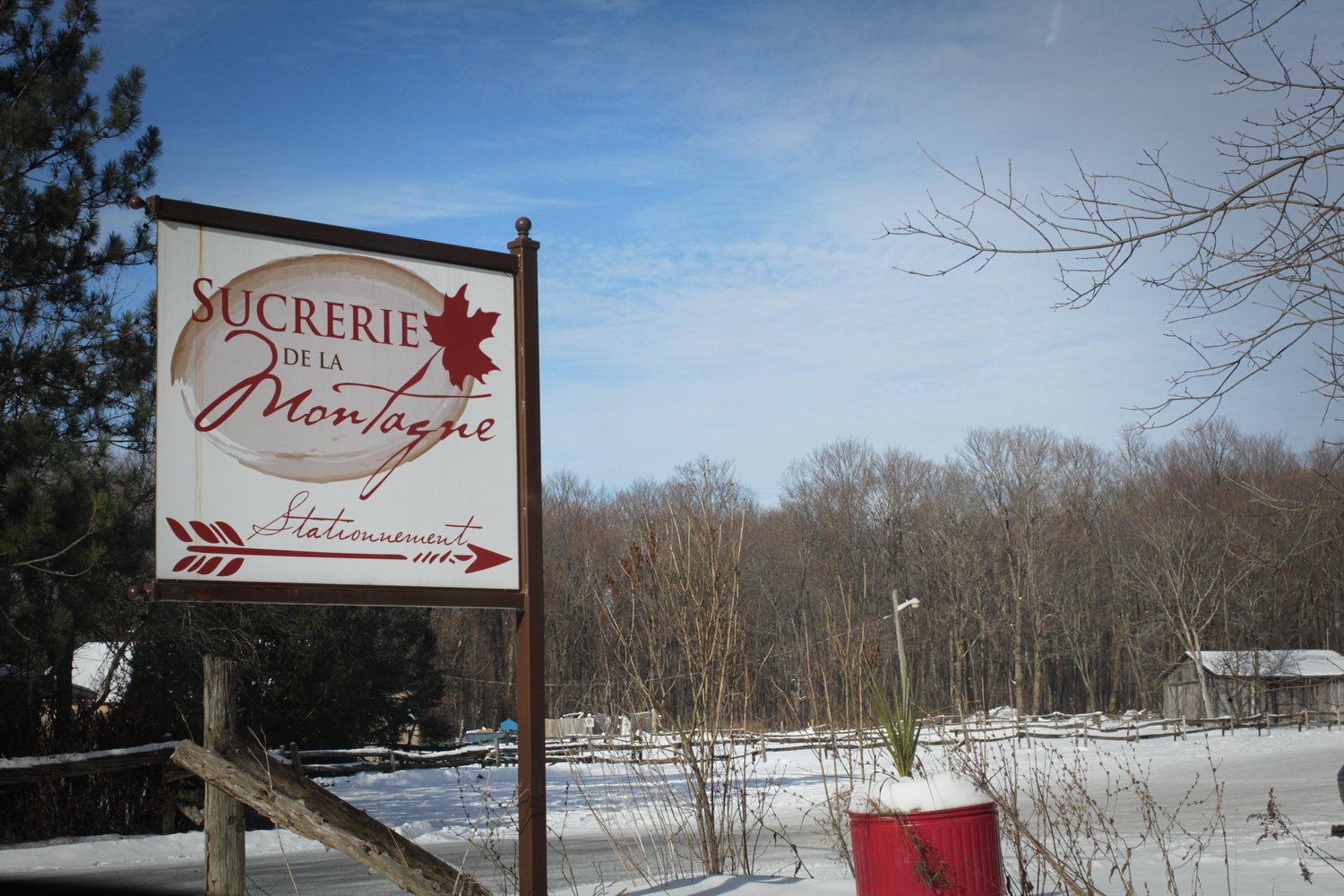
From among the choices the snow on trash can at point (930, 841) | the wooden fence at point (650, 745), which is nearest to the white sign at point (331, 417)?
the wooden fence at point (650, 745)

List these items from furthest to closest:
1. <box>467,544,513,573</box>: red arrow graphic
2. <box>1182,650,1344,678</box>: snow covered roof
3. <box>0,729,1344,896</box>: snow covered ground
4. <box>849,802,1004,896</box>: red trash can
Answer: <box>1182,650,1344,678</box>: snow covered roof, <box>0,729,1344,896</box>: snow covered ground, <box>467,544,513,573</box>: red arrow graphic, <box>849,802,1004,896</box>: red trash can

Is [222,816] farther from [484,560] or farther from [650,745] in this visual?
[650,745]

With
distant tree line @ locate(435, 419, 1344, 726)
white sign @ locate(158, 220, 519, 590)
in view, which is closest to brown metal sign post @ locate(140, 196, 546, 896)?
white sign @ locate(158, 220, 519, 590)

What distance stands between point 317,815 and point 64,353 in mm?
7680

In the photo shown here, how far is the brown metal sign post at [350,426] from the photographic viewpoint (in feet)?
13.2

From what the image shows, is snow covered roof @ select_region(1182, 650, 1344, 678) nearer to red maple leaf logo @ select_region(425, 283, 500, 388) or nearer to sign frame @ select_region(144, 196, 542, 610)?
sign frame @ select_region(144, 196, 542, 610)

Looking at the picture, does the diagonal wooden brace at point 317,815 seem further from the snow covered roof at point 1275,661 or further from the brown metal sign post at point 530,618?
the snow covered roof at point 1275,661

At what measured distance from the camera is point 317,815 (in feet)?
14.7

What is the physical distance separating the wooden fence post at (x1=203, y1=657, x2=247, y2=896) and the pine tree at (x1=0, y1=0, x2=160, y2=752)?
158 inches

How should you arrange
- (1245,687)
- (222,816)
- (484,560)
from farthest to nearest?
(1245,687) < (222,816) < (484,560)

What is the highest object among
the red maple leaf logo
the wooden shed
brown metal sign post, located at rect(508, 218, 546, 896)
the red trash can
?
the red maple leaf logo

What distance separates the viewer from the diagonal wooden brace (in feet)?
14.5

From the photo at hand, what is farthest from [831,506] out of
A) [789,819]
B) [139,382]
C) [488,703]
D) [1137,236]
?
[1137,236]

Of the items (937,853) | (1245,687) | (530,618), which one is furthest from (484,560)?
(1245,687)
